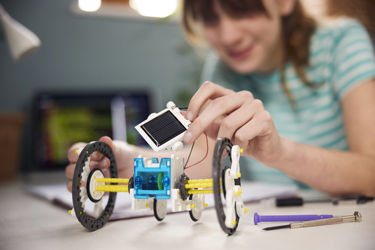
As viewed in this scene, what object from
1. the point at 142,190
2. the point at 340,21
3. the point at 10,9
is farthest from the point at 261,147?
the point at 10,9

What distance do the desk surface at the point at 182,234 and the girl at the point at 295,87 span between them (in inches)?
3.0

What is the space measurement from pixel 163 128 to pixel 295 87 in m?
0.60

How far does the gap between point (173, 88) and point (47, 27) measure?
1.99 ft

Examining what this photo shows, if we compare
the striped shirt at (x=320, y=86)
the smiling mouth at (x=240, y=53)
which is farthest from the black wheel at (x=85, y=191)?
the smiling mouth at (x=240, y=53)

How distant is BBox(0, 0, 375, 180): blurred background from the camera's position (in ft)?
3.88

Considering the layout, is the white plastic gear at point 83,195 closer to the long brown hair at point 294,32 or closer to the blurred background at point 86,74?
the long brown hair at point 294,32

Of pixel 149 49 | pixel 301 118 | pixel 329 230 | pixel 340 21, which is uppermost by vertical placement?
pixel 149 49

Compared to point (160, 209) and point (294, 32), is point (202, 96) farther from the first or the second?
point (294, 32)

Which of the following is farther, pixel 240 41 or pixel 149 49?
pixel 149 49

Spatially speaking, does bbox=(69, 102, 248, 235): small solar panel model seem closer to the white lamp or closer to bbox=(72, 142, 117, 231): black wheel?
bbox=(72, 142, 117, 231): black wheel

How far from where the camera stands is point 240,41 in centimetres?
79

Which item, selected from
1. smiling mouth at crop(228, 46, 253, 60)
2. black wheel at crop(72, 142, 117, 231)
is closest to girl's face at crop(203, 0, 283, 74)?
smiling mouth at crop(228, 46, 253, 60)

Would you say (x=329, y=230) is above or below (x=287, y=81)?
below

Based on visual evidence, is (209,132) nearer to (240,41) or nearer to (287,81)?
(240,41)
